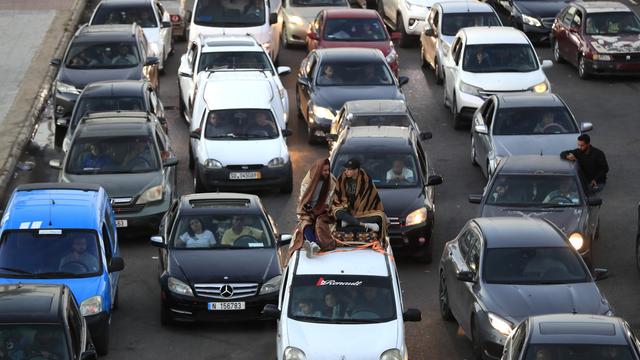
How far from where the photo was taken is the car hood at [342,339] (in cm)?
1803

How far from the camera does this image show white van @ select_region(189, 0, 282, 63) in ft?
127

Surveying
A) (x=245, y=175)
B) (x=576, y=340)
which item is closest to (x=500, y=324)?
(x=576, y=340)

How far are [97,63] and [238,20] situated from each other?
5357 millimetres

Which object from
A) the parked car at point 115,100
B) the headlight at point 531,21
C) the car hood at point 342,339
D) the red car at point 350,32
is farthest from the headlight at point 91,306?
the headlight at point 531,21

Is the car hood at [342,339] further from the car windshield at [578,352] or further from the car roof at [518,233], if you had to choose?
the car roof at [518,233]

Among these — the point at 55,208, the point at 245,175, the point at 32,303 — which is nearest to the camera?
the point at 32,303

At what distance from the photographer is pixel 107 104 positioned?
31.1 metres

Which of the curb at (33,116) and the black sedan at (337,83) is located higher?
the black sedan at (337,83)

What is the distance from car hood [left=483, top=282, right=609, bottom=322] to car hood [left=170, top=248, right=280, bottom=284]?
3.39 meters

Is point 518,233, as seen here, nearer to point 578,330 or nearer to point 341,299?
point 341,299

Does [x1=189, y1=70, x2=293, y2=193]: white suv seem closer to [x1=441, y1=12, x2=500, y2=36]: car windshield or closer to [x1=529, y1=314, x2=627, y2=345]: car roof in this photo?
[x1=441, y1=12, x2=500, y2=36]: car windshield

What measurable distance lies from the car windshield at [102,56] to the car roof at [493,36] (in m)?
6.96

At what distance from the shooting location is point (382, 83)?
33281 millimetres

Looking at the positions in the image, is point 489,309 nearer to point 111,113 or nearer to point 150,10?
point 111,113
